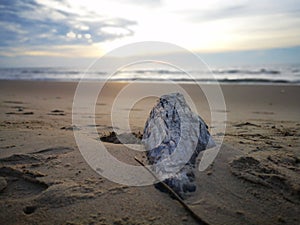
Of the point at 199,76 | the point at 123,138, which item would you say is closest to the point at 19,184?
the point at 123,138

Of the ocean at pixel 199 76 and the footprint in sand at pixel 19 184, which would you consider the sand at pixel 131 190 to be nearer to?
the footprint in sand at pixel 19 184

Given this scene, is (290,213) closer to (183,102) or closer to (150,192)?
(150,192)

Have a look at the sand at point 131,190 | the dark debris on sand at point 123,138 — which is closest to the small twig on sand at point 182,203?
the sand at point 131,190

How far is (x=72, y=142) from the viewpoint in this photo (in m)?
3.47

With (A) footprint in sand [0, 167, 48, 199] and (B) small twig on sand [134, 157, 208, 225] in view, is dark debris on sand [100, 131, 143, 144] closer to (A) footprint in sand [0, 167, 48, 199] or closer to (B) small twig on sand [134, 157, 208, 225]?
(B) small twig on sand [134, 157, 208, 225]

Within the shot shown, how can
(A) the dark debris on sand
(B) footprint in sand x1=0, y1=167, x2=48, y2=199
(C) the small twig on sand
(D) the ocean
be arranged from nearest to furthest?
1. (C) the small twig on sand
2. (B) footprint in sand x1=0, y1=167, x2=48, y2=199
3. (A) the dark debris on sand
4. (D) the ocean

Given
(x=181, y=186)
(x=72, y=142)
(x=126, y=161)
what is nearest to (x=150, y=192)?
(x=181, y=186)

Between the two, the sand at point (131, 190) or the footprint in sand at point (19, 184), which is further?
the footprint in sand at point (19, 184)

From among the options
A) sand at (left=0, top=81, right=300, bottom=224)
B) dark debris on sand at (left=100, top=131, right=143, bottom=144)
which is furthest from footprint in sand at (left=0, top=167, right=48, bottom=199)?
dark debris on sand at (left=100, top=131, right=143, bottom=144)

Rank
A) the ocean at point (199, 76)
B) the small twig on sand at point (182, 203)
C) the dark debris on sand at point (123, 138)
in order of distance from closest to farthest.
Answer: the small twig on sand at point (182, 203) → the dark debris on sand at point (123, 138) → the ocean at point (199, 76)

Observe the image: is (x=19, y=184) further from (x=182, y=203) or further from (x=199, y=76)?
(x=199, y=76)

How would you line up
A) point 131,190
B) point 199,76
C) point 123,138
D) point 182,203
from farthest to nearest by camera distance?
point 199,76, point 123,138, point 131,190, point 182,203

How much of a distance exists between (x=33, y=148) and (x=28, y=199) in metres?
1.12

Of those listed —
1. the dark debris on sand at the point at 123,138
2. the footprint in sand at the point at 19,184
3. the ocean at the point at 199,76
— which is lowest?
the footprint in sand at the point at 19,184
